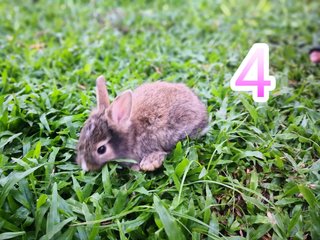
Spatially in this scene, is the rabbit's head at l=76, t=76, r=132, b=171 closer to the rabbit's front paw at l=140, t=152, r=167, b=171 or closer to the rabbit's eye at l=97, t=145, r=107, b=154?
the rabbit's eye at l=97, t=145, r=107, b=154

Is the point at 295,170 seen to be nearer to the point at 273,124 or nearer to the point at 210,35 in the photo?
the point at 273,124

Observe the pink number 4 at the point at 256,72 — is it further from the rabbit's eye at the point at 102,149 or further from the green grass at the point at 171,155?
the rabbit's eye at the point at 102,149

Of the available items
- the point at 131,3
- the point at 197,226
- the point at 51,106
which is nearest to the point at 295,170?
the point at 197,226

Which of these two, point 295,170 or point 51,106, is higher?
point 51,106

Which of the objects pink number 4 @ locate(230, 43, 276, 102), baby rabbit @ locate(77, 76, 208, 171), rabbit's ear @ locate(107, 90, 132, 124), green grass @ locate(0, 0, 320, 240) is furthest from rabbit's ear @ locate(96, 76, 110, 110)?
pink number 4 @ locate(230, 43, 276, 102)

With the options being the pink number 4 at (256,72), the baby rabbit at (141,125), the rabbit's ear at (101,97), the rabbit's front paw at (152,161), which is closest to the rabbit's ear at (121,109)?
the baby rabbit at (141,125)

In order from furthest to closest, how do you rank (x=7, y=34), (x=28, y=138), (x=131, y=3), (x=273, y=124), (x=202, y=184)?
(x=131, y=3) → (x=7, y=34) → (x=273, y=124) → (x=28, y=138) → (x=202, y=184)
